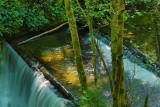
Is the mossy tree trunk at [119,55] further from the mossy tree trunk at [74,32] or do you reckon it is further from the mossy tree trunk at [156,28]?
the mossy tree trunk at [156,28]

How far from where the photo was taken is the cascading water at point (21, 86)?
7.79 metres

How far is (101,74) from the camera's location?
8.73 metres

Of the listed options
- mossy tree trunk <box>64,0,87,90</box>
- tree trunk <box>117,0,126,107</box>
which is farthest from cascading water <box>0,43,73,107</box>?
tree trunk <box>117,0,126,107</box>

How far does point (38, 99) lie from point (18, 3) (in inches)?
165

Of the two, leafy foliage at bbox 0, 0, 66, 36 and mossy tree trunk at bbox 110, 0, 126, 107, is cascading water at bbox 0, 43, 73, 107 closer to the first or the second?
leafy foliage at bbox 0, 0, 66, 36

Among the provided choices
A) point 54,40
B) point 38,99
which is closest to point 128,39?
point 54,40

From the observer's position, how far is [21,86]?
951cm

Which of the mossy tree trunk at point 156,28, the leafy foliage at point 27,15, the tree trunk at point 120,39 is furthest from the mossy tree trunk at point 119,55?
the leafy foliage at point 27,15

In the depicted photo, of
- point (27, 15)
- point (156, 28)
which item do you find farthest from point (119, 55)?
point (156, 28)

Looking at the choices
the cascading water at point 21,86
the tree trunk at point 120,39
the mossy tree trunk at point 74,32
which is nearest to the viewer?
the tree trunk at point 120,39

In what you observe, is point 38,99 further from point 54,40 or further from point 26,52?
point 54,40

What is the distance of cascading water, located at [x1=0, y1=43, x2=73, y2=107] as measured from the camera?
7.79 meters

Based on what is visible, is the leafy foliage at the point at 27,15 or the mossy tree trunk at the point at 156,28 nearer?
the mossy tree trunk at the point at 156,28

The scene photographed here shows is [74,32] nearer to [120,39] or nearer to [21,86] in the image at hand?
[120,39]
